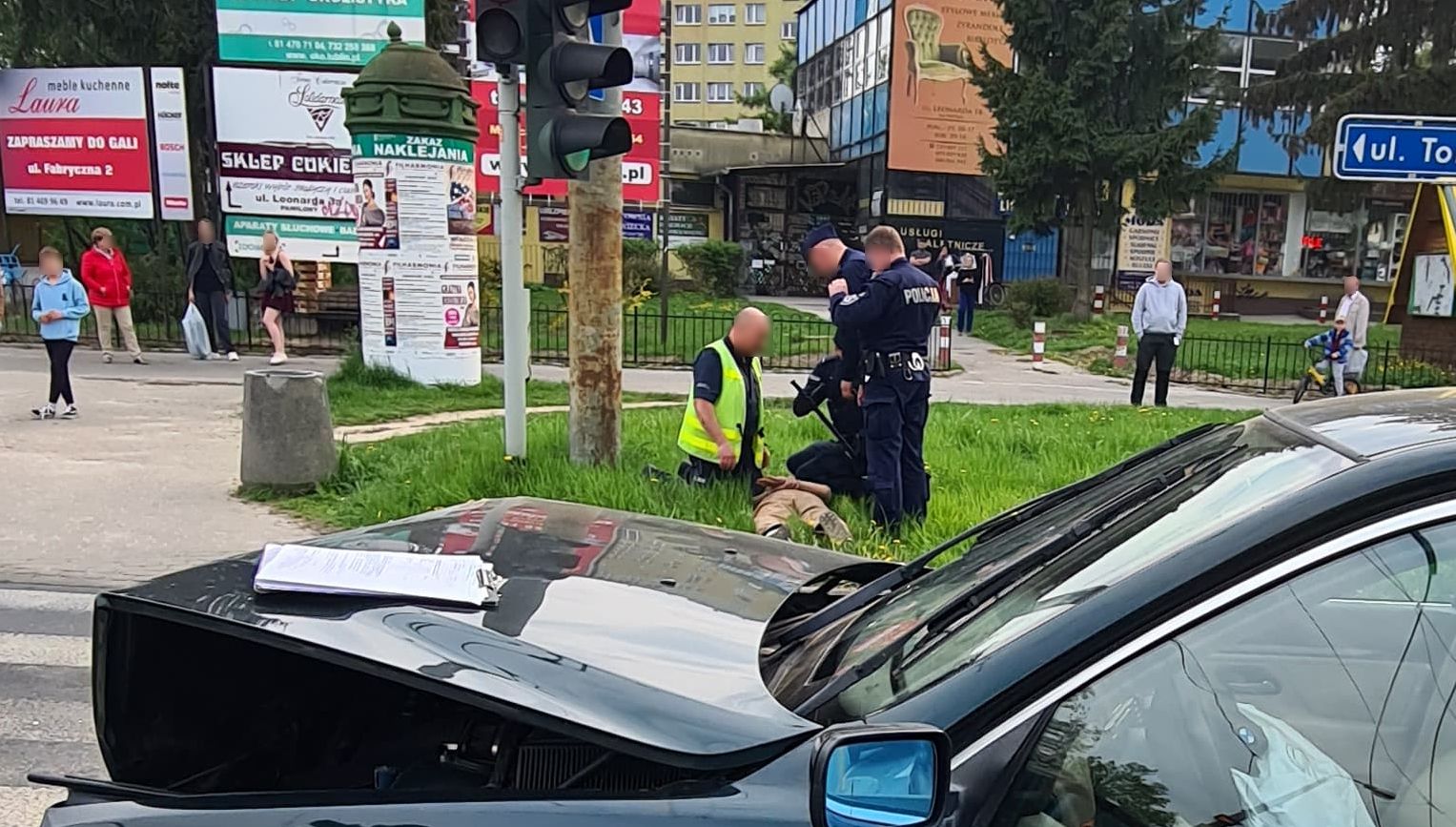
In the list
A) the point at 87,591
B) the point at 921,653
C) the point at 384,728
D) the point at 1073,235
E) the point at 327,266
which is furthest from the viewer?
the point at 1073,235

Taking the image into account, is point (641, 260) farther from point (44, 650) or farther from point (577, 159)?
point (44, 650)

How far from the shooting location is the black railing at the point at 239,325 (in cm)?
1666

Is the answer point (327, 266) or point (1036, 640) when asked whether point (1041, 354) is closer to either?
point (327, 266)

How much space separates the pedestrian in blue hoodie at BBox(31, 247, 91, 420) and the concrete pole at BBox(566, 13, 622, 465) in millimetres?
5789

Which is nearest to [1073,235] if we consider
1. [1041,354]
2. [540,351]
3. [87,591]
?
[1041,354]

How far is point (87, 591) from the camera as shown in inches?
229

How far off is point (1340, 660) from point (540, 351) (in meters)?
15.9

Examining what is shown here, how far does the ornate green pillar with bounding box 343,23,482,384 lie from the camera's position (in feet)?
39.5

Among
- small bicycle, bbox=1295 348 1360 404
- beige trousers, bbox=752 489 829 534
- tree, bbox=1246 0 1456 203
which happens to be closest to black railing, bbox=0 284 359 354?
beige trousers, bbox=752 489 829 534

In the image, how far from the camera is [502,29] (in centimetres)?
609

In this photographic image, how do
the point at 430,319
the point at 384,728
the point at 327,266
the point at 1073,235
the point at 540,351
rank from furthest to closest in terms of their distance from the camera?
the point at 1073,235
the point at 327,266
the point at 540,351
the point at 430,319
the point at 384,728

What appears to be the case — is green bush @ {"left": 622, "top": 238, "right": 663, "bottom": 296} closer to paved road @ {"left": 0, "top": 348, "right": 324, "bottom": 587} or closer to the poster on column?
the poster on column

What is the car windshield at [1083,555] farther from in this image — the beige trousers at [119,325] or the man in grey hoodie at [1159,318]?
the beige trousers at [119,325]

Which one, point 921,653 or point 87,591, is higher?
point 921,653
